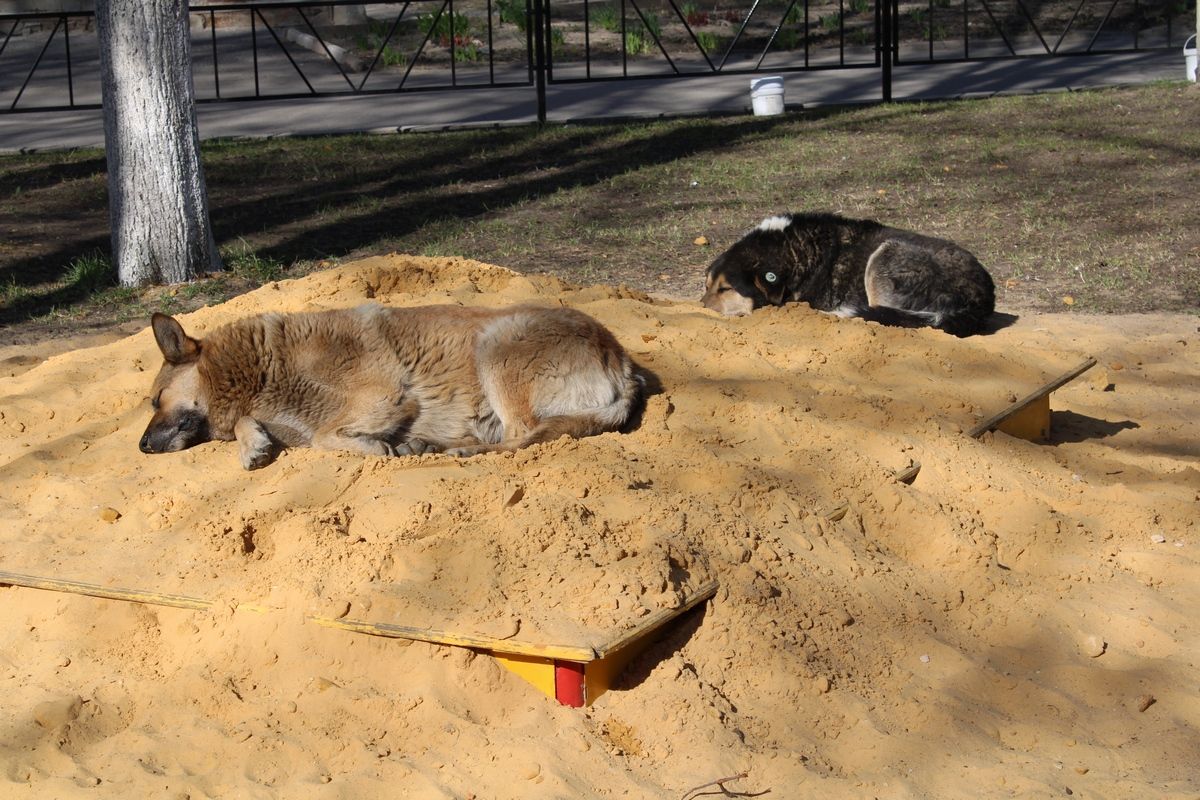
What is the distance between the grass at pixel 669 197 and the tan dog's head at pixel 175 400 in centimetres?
371

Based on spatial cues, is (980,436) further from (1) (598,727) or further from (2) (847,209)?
(2) (847,209)

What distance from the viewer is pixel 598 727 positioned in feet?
14.4

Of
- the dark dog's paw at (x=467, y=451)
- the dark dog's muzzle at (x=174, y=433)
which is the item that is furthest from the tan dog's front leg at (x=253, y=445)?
the dark dog's paw at (x=467, y=451)

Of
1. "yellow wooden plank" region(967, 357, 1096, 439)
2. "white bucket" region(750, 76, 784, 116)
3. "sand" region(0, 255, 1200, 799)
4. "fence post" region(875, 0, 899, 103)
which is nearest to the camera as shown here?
"sand" region(0, 255, 1200, 799)

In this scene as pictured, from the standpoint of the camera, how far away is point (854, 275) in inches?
375

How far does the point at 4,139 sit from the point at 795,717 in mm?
16233

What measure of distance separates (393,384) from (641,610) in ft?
7.31

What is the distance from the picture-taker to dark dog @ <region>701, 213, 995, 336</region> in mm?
9078

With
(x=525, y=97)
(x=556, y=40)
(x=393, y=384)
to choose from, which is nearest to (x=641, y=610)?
(x=393, y=384)

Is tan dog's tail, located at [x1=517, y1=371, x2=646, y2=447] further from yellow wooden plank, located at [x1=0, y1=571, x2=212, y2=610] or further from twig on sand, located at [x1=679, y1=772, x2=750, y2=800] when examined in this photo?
twig on sand, located at [x1=679, y1=772, x2=750, y2=800]

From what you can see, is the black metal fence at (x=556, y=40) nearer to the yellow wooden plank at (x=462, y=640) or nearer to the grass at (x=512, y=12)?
the grass at (x=512, y=12)

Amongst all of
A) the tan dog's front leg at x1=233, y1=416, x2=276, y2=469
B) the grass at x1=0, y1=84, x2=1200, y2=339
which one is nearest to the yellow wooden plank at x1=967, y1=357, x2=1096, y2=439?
the grass at x1=0, y1=84, x2=1200, y2=339

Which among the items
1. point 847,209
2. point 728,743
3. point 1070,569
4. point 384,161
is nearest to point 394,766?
point 728,743

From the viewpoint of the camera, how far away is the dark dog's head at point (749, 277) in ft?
30.0
